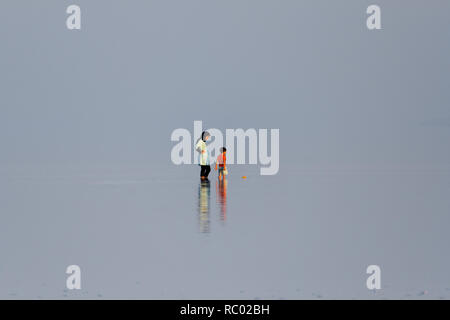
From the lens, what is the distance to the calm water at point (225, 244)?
1136 centimetres

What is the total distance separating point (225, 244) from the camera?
49.1 ft

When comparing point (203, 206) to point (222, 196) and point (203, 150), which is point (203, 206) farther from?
point (203, 150)

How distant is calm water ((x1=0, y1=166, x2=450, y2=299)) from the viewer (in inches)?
447

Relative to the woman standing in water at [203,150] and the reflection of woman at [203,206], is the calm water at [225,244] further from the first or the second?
the woman standing in water at [203,150]

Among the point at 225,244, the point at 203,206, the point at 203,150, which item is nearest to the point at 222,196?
the point at 203,206

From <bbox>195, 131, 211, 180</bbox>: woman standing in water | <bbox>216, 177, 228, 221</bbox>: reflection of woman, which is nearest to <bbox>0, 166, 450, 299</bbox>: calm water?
<bbox>216, 177, 228, 221</bbox>: reflection of woman

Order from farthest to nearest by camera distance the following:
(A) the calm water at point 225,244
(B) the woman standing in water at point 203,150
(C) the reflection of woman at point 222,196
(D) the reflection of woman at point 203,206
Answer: (B) the woman standing in water at point 203,150 < (C) the reflection of woman at point 222,196 < (D) the reflection of woman at point 203,206 < (A) the calm water at point 225,244

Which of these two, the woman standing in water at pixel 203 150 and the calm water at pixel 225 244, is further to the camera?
the woman standing in water at pixel 203 150

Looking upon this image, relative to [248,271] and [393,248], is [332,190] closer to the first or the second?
[393,248]

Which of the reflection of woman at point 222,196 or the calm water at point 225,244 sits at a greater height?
the reflection of woman at point 222,196

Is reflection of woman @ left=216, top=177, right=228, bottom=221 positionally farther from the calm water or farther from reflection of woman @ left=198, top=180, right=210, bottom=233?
reflection of woman @ left=198, top=180, right=210, bottom=233

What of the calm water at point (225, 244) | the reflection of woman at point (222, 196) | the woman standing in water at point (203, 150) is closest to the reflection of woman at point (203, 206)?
the calm water at point (225, 244)
